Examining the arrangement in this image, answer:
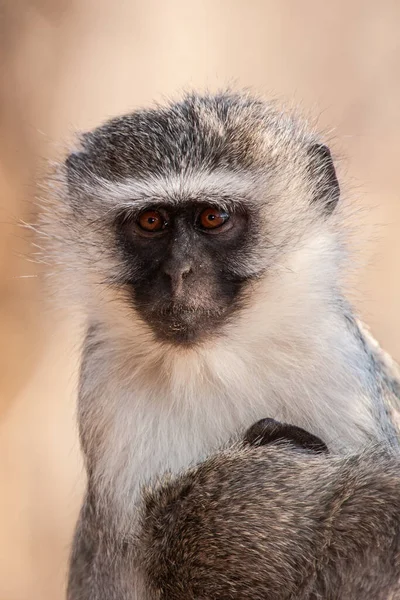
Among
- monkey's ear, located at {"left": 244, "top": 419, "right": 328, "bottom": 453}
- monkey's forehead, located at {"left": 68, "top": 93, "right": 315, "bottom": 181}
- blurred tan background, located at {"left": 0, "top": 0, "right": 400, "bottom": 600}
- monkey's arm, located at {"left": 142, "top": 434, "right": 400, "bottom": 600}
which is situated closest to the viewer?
monkey's arm, located at {"left": 142, "top": 434, "right": 400, "bottom": 600}

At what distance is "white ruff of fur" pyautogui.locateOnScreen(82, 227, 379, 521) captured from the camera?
5.51ft

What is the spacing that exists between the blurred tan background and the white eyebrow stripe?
263mm

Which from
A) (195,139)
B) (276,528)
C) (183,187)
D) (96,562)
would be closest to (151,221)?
(183,187)

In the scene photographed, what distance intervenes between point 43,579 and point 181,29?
58.5 inches

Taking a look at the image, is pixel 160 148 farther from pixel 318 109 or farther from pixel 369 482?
pixel 369 482

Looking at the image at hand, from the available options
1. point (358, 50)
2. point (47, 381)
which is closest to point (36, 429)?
point (47, 381)

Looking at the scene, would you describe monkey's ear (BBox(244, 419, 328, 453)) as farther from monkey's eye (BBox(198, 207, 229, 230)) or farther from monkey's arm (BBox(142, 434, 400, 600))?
monkey's eye (BBox(198, 207, 229, 230))

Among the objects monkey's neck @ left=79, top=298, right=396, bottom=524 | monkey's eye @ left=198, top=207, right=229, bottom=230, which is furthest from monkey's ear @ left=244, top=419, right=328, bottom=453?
monkey's eye @ left=198, top=207, right=229, bottom=230

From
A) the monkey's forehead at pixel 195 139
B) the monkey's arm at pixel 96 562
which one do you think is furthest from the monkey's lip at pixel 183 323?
the monkey's arm at pixel 96 562

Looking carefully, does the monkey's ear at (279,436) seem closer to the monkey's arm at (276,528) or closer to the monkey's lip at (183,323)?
the monkey's arm at (276,528)

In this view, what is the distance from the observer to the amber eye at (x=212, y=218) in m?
1.65

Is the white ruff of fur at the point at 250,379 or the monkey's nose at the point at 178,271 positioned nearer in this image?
the monkey's nose at the point at 178,271

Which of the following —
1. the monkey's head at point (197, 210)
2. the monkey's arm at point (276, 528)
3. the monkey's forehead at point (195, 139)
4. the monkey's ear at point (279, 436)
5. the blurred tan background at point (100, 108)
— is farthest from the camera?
the blurred tan background at point (100, 108)

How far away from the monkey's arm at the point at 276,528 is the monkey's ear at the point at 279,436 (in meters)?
0.02
